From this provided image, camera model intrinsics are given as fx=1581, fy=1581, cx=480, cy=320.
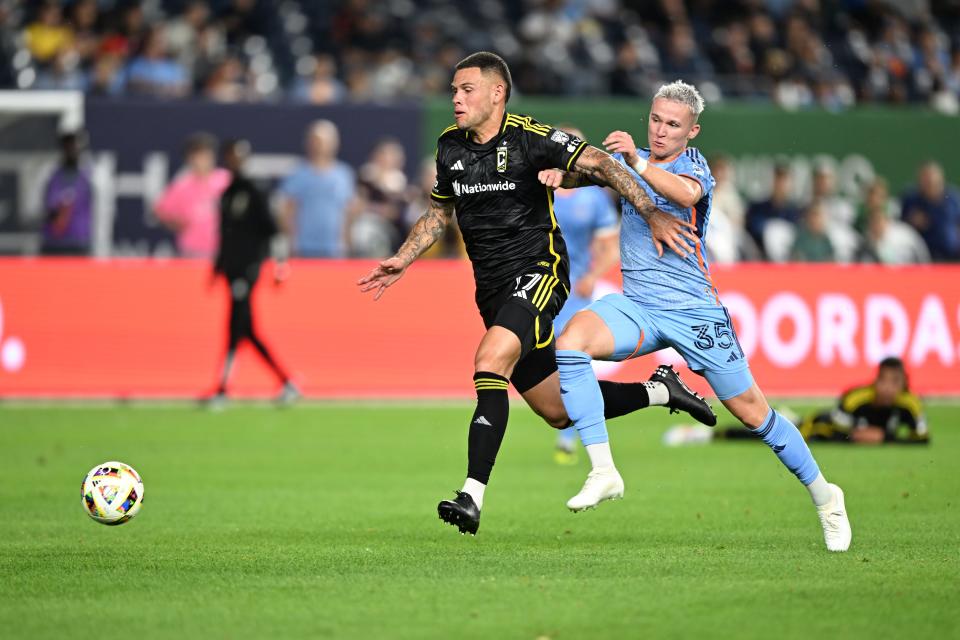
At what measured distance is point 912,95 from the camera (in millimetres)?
26719

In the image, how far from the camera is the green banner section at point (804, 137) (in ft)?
76.6

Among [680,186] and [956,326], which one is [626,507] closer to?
[680,186]

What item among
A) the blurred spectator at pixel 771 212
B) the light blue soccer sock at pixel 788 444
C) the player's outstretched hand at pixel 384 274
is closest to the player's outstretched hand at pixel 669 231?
the light blue soccer sock at pixel 788 444

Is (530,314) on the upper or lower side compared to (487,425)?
upper

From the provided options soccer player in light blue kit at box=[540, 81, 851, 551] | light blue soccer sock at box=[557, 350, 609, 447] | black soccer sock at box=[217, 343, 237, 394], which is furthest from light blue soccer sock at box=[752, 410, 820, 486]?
black soccer sock at box=[217, 343, 237, 394]

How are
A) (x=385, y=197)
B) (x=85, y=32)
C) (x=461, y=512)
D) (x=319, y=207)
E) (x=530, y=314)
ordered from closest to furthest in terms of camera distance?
(x=461, y=512)
(x=530, y=314)
(x=319, y=207)
(x=385, y=197)
(x=85, y=32)

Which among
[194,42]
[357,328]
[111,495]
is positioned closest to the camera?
[111,495]

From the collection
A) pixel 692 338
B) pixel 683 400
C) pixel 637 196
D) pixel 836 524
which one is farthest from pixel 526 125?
pixel 836 524

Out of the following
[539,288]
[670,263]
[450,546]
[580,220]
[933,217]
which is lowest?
[450,546]

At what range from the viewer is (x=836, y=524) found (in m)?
8.19

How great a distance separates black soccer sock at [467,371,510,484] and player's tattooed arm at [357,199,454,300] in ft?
3.20

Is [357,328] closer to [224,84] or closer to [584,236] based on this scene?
[224,84]

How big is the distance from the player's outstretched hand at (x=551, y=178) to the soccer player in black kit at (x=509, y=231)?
0.10m

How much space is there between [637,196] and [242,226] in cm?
1036
